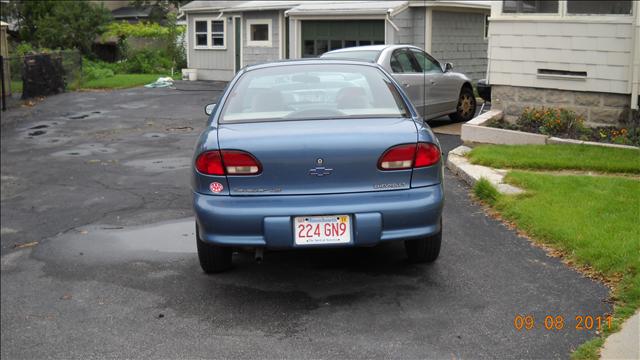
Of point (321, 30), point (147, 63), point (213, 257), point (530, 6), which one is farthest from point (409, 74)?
point (147, 63)

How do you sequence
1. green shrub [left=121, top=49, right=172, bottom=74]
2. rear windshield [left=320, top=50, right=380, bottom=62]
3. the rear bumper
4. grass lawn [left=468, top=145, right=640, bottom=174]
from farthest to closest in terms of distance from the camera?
green shrub [left=121, top=49, right=172, bottom=74] → rear windshield [left=320, top=50, right=380, bottom=62] → grass lawn [left=468, top=145, right=640, bottom=174] → the rear bumper

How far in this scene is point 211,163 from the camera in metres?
5.21

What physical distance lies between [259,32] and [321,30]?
3864 mm

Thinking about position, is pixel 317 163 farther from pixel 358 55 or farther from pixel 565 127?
pixel 358 55

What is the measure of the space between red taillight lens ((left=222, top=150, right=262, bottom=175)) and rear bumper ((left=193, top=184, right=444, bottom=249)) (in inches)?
6.8

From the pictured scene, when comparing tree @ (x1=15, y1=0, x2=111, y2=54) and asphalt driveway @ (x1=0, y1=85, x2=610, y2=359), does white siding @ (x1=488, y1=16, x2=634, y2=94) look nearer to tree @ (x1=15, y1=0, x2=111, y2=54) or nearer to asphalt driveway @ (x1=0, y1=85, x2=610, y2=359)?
asphalt driveway @ (x1=0, y1=85, x2=610, y2=359)

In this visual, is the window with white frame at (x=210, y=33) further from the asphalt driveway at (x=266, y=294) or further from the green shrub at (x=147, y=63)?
the asphalt driveway at (x=266, y=294)

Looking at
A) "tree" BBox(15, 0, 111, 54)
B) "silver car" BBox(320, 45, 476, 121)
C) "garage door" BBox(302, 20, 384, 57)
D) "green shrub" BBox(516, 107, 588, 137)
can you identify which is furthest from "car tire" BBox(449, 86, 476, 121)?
"tree" BBox(15, 0, 111, 54)

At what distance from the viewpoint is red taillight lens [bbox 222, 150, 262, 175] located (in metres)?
5.14

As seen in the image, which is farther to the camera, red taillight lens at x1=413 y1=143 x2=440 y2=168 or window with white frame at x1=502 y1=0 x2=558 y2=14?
window with white frame at x1=502 y1=0 x2=558 y2=14

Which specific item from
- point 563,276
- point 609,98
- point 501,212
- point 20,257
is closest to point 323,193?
point 563,276

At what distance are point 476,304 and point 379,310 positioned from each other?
0.65 m

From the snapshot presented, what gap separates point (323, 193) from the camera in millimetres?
5109
